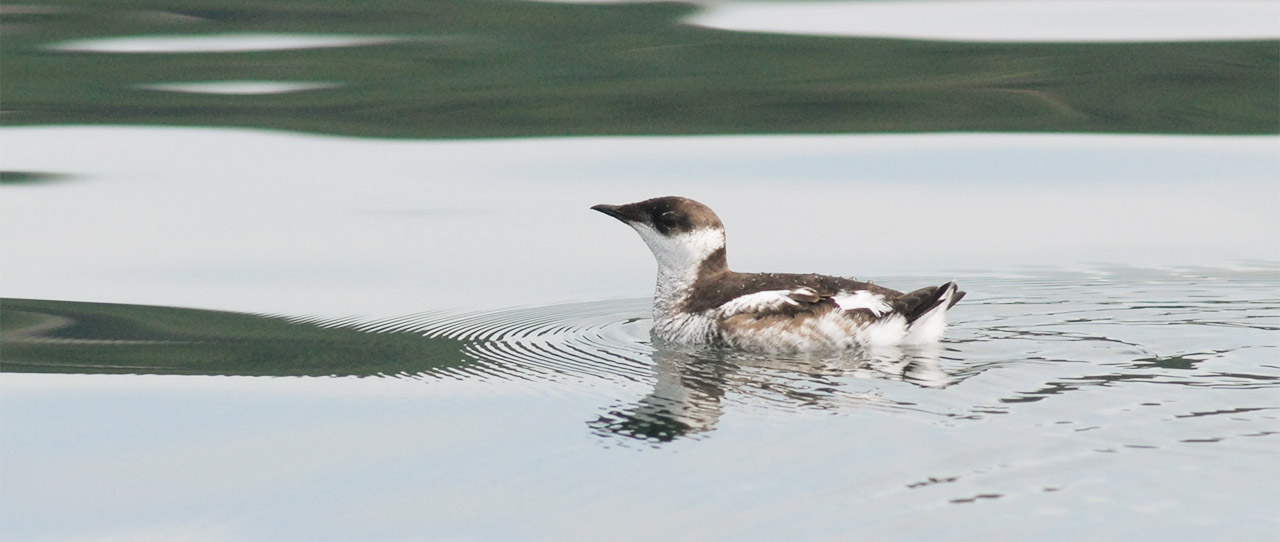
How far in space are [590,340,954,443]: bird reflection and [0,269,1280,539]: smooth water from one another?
0.02 m

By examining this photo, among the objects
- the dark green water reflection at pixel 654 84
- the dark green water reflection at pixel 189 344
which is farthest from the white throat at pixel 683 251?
the dark green water reflection at pixel 654 84

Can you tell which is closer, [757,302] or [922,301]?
[922,301]

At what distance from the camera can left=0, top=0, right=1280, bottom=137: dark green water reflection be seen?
14.9 m

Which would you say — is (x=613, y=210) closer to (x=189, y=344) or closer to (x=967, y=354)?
(x=967, y=354)

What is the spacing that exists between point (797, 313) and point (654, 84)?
683cm

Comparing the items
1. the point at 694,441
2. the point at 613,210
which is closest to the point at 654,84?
the point at 613,210

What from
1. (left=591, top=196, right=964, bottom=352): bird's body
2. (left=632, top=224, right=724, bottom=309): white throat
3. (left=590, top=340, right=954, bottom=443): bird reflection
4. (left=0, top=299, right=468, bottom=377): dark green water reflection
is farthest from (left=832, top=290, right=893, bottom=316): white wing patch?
(left=0, top=299, right=468, bottom=377): dark green water reflection

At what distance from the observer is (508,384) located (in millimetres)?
8289

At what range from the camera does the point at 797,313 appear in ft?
28.8

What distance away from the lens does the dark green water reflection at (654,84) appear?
588 inches

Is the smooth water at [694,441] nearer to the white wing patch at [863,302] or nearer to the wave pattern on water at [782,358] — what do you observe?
the wave pattern on water at [782,358]

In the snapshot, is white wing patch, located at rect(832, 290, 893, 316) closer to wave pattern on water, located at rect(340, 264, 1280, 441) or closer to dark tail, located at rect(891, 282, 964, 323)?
dark tail, located at rect(891, 282, 964, 323)

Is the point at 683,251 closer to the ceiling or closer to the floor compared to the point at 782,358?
closer to the ceiling

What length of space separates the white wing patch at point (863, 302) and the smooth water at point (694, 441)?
0.91ft
